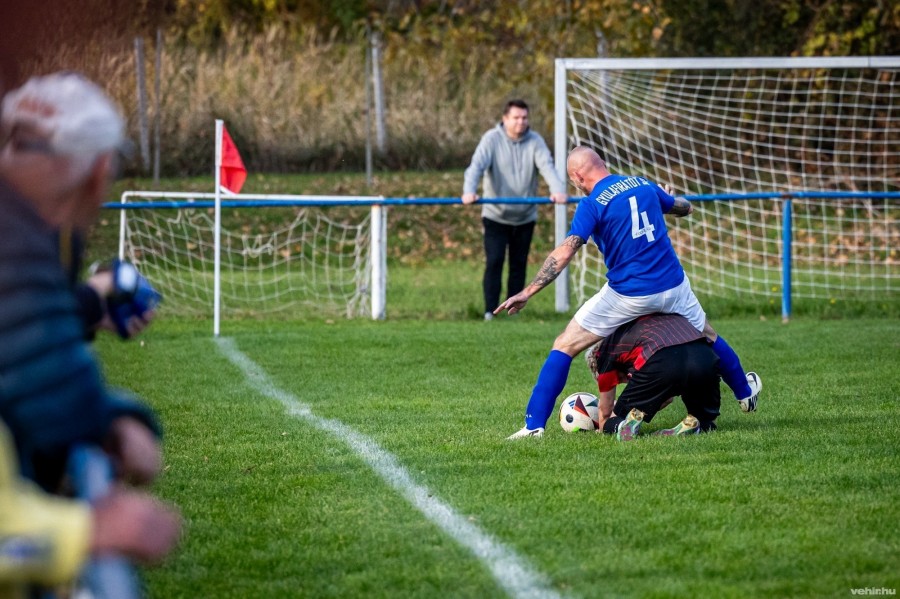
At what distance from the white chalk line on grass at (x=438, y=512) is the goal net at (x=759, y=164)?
7504mm

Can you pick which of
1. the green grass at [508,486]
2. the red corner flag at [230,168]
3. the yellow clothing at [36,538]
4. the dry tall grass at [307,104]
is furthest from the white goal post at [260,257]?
the yellow clothing at [36,538]

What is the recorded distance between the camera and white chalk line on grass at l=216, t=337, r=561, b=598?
4281 millimetres

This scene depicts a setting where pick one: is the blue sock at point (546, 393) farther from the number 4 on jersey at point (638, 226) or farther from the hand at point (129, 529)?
the hand at point (129, 529)

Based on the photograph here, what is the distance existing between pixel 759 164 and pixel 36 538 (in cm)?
2051

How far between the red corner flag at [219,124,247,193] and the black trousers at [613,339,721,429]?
5.78 metres

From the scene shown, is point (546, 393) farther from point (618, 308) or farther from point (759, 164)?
point (759, 164)

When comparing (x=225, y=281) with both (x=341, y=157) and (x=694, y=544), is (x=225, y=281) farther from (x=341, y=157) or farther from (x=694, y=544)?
(x=694, y=544)

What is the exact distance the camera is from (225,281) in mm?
17469

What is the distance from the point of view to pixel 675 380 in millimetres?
7020

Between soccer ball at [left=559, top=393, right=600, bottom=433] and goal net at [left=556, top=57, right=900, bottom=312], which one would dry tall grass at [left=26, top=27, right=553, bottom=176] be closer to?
goal net at [left=556, top=57, right=900, bottom=312]

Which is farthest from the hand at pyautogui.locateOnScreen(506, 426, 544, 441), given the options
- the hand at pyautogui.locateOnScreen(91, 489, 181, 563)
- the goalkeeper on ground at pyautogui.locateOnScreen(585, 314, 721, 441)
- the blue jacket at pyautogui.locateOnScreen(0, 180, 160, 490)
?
the hand at pyautogui.locateOnScreen(91, 489, 181, 563)

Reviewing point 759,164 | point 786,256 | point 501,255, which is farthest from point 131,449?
point 759,164

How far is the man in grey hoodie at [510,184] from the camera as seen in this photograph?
13.4 meters

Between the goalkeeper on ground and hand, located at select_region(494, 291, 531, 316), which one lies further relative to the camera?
the goalkeeper on ground
